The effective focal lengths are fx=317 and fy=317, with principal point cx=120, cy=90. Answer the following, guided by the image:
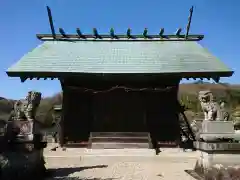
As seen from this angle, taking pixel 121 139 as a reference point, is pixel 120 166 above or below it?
below

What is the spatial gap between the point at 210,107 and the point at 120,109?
293 inches

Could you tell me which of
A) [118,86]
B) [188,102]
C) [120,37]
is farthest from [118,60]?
[188,102]

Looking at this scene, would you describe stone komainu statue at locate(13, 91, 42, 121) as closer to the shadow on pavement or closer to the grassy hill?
the shadow on pavement

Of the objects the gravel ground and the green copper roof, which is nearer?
the gravel ground

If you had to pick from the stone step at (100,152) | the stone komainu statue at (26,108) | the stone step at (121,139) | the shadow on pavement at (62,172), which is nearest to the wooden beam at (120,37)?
the stone step at (121,139)

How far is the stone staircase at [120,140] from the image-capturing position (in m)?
14.9

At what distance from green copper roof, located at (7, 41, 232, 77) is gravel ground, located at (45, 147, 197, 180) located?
13.2 feet

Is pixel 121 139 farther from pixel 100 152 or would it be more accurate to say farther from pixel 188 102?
pixel 188 102

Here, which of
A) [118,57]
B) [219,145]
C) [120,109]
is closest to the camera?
[219,145]

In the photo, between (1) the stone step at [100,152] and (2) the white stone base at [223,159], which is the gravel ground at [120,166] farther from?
(2) the white stone base at [223,159]

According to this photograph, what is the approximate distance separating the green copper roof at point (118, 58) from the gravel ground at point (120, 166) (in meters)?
4.03

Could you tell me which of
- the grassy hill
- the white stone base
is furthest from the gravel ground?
the grassy hill

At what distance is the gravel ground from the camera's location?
9472 millimetres

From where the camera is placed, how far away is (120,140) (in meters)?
15.2
